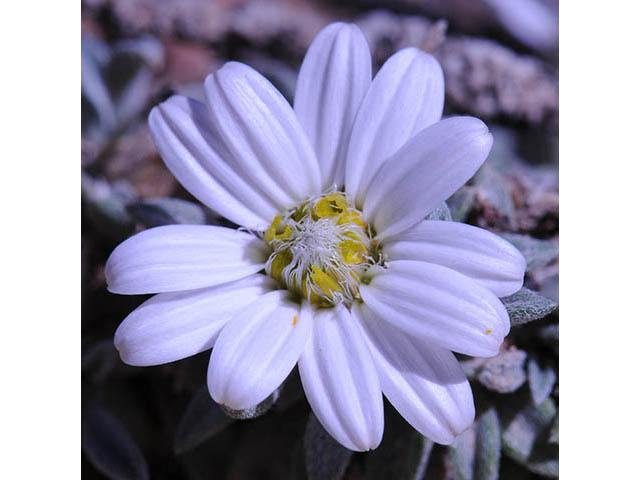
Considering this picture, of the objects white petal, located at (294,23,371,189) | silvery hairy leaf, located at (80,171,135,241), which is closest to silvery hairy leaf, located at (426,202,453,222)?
white petal, located at (294,23,371,189)

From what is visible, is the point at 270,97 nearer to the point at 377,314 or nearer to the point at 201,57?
the point at 377,314

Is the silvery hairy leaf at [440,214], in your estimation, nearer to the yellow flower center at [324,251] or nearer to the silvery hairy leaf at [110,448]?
the yellow flower center at [324,251]

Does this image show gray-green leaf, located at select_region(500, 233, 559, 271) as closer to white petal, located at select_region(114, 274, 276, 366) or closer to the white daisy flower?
the white daisy flower

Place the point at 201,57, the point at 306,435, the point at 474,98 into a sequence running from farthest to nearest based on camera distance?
the point at 201,57, the point at 474,98, the point at 306,435

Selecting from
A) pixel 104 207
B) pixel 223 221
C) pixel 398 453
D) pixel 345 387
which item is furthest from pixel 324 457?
pixel 104 207

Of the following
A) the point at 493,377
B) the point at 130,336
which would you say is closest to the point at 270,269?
the point at 130,336

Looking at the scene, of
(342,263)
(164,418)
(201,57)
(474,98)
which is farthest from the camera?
(201,57)

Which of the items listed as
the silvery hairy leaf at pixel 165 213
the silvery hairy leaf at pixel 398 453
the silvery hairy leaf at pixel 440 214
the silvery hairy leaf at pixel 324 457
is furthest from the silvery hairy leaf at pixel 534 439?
the silvery hairy leaf at pixel 165 213
